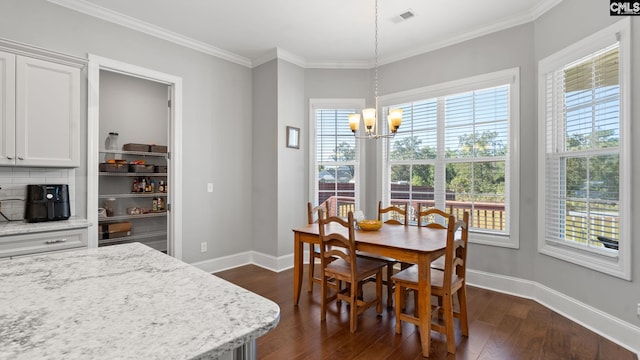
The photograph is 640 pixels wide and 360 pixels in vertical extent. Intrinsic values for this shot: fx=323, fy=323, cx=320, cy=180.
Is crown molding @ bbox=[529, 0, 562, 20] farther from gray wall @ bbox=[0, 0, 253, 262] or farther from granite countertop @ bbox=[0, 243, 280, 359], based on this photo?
granite countertop @ bbox=[0, 243, 280, 359]

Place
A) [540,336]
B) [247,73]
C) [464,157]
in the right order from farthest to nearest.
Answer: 1. [247,73]
2. [464,157]
3. [540,336]

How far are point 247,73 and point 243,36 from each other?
30.4 inches

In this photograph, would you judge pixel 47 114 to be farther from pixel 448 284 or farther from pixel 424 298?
pixel 448 284

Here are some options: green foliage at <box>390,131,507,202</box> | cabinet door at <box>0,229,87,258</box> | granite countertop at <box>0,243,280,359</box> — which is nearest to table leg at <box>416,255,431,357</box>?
granite countertop at <box>0,243,280,359</box>

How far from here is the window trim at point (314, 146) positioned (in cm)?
464

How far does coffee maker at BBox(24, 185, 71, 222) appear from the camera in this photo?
2682mm

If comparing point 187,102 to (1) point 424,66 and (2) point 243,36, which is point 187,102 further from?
(1) point 424,66

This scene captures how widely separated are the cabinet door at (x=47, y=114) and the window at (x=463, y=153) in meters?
3.41

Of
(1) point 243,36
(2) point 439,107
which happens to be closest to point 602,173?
(2) point 439,107

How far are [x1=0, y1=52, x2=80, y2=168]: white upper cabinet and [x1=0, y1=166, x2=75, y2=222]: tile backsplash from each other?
0.98ft

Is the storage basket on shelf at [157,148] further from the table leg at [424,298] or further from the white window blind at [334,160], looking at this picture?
the table leg at [424,298]

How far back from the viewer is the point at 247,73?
4652 millimetres

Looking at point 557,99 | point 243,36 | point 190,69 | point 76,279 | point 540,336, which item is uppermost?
point 243,36

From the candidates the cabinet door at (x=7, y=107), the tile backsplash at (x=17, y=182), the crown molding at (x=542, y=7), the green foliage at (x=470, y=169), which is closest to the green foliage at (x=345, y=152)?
the green foliage at (x=470, y=169)
